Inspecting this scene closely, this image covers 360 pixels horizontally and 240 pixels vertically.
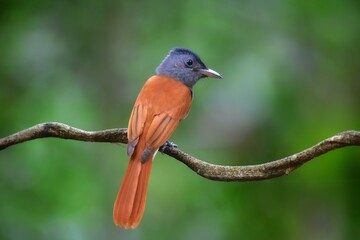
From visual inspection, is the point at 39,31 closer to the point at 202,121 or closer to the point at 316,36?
the point at 202,121

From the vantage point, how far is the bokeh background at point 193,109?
4578 mm

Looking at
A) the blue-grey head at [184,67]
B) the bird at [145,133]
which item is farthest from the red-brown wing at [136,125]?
the blue-grey head at [184,67]

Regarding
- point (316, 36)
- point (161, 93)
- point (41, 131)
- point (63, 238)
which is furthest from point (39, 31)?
point (41, 131)

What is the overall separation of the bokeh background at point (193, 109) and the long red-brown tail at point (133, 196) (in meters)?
2.10

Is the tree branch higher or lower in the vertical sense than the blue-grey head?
lower

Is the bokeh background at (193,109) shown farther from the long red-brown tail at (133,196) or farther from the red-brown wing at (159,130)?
the long red-brown tail at (133,196)

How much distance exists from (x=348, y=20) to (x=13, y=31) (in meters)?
2.49

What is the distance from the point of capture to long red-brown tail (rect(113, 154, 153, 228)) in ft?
5.88

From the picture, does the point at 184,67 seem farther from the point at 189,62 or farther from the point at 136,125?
the point at 136,125

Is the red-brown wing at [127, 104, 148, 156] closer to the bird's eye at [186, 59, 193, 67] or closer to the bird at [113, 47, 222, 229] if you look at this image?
the bird at [113, 47, 222, 229]

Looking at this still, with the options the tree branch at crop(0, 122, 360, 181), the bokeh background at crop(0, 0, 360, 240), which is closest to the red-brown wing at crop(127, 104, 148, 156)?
the tree branch at crop(0, 122, 360, 181)

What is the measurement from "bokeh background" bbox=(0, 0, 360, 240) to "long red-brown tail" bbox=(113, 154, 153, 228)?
82.8 inches

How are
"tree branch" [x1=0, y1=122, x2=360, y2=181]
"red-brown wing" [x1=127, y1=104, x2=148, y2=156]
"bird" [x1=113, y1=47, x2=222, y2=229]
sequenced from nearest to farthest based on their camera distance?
"tree branch" [x1=0, y1=122, x2=360, y2=181]
"bird" [x1=113, y1=47, x2=222, y2=229]
"red-brown wing" [x1=127, y1=104, x2=148, y2=156]

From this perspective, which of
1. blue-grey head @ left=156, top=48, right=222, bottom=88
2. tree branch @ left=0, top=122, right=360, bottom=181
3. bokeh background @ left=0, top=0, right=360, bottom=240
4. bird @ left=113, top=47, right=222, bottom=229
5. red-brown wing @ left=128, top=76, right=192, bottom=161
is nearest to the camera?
tree branch @ left=0, top=122, right=360, bottom=181
